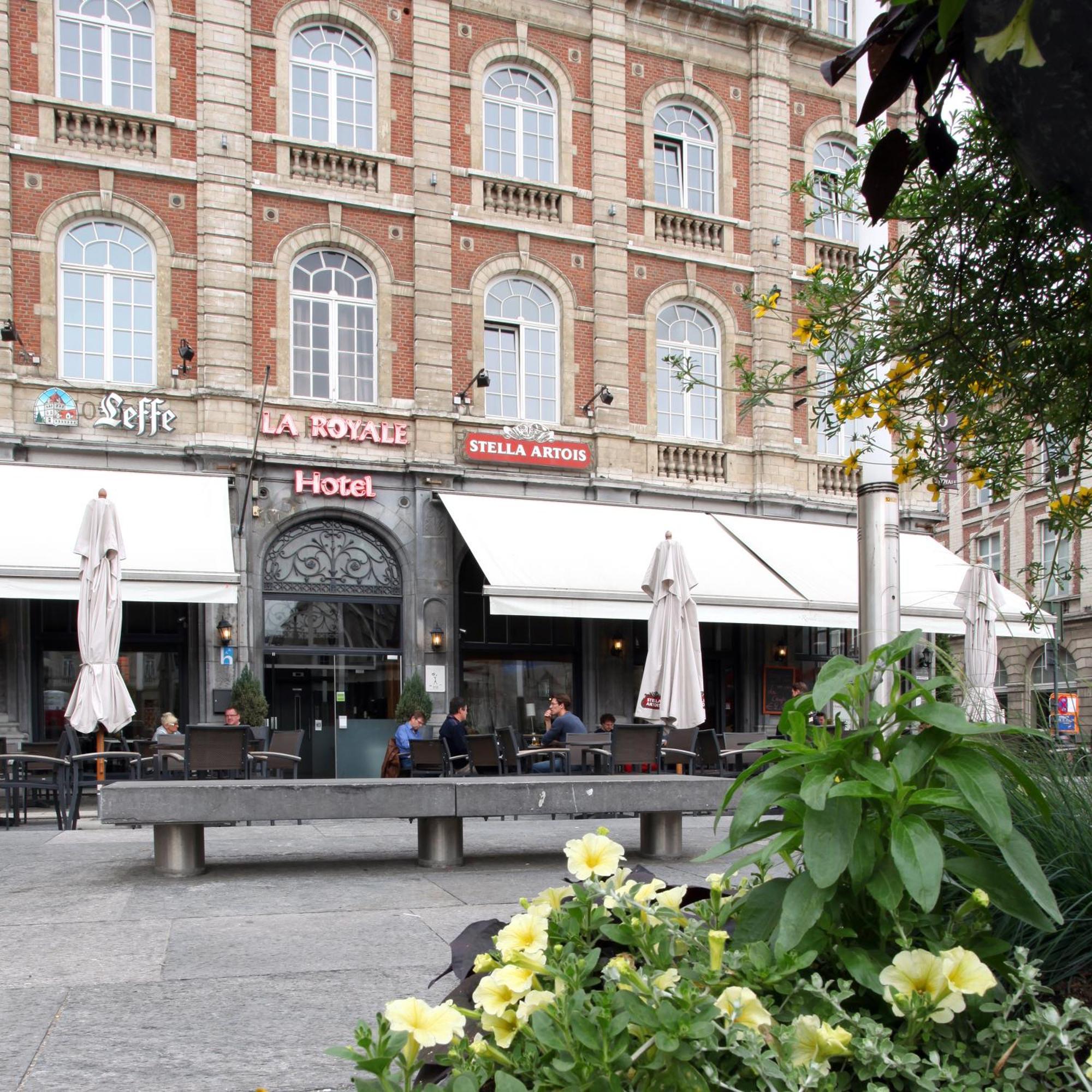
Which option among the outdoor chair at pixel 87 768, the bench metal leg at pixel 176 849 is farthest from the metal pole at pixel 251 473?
the bench metal leg at pixel 176 849

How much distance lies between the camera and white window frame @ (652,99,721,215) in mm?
21844

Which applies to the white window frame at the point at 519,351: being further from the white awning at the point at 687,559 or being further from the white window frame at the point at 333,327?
the white window frame at the point at 333,327

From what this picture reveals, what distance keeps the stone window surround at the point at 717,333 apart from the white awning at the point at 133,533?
754cm

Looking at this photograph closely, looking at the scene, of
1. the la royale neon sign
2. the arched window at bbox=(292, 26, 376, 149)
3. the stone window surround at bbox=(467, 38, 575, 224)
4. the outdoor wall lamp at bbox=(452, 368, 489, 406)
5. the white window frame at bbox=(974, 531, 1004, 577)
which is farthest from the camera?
the white window frame at bbox=(974, 531, 1004, 577)

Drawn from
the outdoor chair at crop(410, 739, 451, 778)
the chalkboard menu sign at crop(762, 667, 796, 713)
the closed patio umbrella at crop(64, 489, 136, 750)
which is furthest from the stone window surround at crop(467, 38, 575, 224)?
the outdoor chair at crop(410, 739, 451, 778)

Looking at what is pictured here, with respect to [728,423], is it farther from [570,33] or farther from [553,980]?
[553,980]

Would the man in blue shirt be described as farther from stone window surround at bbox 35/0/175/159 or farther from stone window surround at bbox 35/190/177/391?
stone window surround at bbox 35/0/175/159

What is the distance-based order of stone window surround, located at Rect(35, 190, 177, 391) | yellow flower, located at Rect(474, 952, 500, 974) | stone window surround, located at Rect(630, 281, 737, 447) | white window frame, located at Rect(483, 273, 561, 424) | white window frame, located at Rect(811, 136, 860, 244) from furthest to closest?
1. white window frame, located at Rect(811, 136, 860, 244)
2. stone window surround, located at Rect(630, 281, 737, 447)
3. white window frame, located at Rect(483, 273, 561, 424)
4. stone window surround, located at Rect(35, 190, 177, 391)
5. yellow flower, located at Rect(474, 952, 500, 974)

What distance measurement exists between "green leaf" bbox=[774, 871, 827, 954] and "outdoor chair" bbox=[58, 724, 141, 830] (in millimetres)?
Answer: 8139

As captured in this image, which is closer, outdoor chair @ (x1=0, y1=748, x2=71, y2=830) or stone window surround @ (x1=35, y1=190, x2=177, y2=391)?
outdoor chair @ (x1=0, y1=748, x2=71, y2=830)

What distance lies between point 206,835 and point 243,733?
2.98 feet

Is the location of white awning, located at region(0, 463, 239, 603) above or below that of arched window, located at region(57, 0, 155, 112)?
below

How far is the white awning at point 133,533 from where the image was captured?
15.4 metres

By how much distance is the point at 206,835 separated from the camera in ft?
34.7
